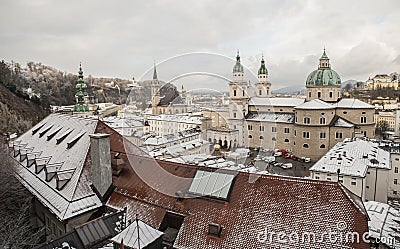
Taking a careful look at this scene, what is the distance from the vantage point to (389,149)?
35156 millimetres

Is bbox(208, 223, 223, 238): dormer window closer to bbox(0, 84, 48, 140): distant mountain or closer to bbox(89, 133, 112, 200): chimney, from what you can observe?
bbox(89, 133, 112, 200): chimney

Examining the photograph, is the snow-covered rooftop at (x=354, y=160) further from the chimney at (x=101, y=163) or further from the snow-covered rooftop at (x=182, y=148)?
the chimney at (x=101, y=163)

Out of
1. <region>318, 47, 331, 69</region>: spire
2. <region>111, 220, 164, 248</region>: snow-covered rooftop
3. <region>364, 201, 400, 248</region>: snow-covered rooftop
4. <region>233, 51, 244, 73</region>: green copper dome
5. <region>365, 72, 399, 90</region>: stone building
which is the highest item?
<region>365, 72, 399, 90</region>: stone building

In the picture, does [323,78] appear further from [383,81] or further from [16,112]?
[383,81]

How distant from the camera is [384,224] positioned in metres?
16.4

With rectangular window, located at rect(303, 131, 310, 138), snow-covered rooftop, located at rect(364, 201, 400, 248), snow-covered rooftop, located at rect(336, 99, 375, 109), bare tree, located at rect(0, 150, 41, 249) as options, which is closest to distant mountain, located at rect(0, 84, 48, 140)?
bare tree, located at rect(0, 150, 41, 249)

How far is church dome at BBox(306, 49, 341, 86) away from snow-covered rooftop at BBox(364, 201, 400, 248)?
42.7m

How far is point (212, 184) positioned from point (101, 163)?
6.26 m

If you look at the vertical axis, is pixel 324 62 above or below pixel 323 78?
above

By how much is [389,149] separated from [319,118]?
1717 cm

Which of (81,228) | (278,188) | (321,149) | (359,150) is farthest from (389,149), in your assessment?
(81,228)

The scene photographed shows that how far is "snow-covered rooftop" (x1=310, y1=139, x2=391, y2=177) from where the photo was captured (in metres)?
29.3

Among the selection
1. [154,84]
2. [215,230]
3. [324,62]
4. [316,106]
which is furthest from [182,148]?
[324,62]

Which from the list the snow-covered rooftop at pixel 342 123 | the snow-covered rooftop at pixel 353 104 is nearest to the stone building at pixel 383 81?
the snow-covered rooftop at pixel 353 104
